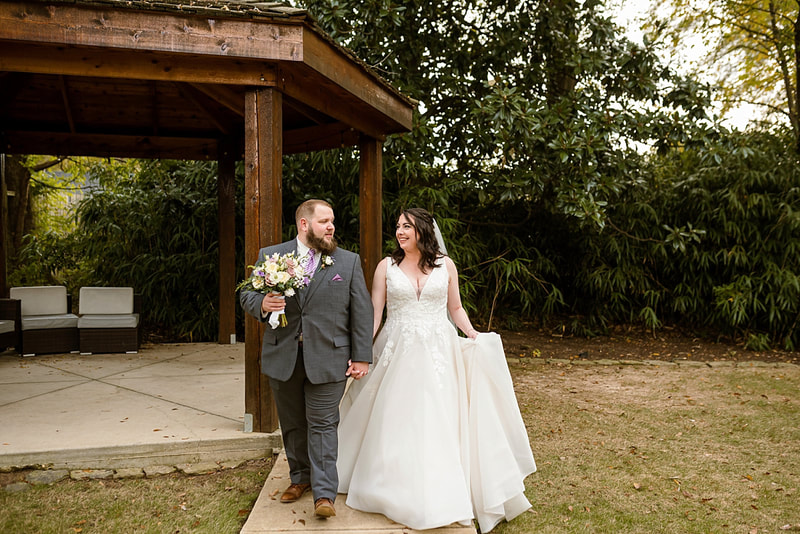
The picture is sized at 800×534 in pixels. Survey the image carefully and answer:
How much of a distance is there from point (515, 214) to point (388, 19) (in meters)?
3.78

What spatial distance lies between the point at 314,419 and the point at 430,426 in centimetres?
57

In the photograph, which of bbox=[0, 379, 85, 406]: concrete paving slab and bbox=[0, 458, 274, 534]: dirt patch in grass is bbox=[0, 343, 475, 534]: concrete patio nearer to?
bbox=[0, 379, 85, 406]: concrete paving slab

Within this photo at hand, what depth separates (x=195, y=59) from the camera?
367 cm

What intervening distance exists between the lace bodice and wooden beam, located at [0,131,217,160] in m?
4.68

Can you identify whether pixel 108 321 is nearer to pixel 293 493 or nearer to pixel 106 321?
pixel 106 321

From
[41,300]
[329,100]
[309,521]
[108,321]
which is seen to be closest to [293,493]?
[309,521]

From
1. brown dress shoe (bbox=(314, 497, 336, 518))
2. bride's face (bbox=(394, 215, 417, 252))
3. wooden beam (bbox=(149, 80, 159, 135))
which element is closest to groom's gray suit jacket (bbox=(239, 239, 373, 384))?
bride's face (bbox=(394, 215, 417, 252))

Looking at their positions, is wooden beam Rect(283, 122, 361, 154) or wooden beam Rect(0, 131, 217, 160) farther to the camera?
wooden beam Rect(0, 131, 217, 160)

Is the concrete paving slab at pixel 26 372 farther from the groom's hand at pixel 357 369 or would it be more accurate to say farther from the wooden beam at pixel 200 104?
the groom's hand at pixel 357 369

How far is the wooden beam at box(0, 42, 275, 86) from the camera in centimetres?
347

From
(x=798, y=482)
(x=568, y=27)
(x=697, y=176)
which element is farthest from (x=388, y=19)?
(x=798, y=482)

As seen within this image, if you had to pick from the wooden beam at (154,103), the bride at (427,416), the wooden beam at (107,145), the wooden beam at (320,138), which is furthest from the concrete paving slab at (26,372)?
the bride at (427,416)

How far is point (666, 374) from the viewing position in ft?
22.4

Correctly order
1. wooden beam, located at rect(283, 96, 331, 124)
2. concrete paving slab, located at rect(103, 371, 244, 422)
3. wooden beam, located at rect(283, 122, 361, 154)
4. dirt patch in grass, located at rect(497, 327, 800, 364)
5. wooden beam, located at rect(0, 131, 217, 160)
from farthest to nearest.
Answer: dirt patch in grass, located at rect(497, 327, 800, 364) → wooden beam, located at rect(0, 131, 217, 160) → wooden beam, located at rect(283, 122, 361, 154) → wooden beam, located at rect(283, 96, 331, 124) → concrete paving slab, located at rect(103, 371, 244, 422)
